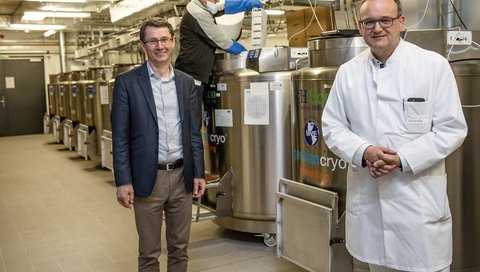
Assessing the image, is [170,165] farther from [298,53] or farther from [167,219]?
[298,53]

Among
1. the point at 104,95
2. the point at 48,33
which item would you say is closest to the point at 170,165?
the point at 104,95

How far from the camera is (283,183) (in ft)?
9.05

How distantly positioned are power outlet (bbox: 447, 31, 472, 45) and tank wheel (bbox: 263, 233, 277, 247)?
66.5 inches

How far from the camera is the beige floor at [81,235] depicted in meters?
3.15

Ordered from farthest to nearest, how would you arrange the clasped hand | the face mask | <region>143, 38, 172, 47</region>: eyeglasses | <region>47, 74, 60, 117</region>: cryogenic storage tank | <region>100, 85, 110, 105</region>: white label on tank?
<region>47, 74, 60, 117</region>: cryogenic storage tank < <region>100, 85, 110, 105</region>: white label on tank < the face mask < <region>143, 38, 172, 47</region>: eyeglasses < the clasped hand

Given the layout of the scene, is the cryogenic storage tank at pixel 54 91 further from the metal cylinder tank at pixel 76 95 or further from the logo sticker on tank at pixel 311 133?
the logo sticker on tank at pixel 311 133

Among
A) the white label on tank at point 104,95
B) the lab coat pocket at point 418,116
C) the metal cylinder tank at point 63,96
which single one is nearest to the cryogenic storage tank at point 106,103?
the white label on tank at point 104,95

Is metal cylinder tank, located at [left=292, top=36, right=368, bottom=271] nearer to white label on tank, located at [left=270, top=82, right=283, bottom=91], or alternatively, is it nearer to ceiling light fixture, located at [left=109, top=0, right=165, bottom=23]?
white label on tank, located at [left=270, top=82, right=283, bottom=91]

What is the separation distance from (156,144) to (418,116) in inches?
44.5

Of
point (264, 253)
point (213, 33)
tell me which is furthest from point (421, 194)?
point (213, 33)

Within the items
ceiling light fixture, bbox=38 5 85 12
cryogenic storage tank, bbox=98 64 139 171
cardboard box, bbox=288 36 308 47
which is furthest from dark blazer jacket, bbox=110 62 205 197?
ceiling light fixture, bbox=38 5 85 12

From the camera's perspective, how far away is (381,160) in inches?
61.9

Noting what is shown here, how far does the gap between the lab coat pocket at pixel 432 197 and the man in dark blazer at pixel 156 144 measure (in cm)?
109

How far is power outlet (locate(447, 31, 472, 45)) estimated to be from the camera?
246 cm
